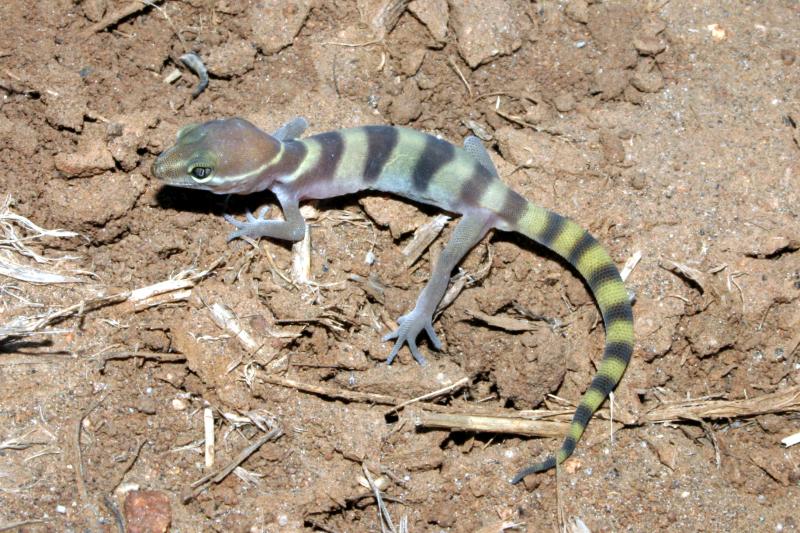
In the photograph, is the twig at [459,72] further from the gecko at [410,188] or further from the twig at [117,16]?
the twig at [117,16]

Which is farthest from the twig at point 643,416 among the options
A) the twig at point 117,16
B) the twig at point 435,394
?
the twig at point 117,16

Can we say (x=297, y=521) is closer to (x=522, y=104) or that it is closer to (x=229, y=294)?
(x=229, y=294)

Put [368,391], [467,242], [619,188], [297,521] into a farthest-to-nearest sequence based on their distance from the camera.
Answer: [619,188] → [467,242] → [368,391] → [297,521]

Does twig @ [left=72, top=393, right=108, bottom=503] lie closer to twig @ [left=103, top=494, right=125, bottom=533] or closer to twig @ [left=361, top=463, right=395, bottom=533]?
twig @ [left=103, top=494, right=125, bottom=533]

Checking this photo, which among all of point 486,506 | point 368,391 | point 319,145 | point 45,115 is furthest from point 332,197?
point 486,506

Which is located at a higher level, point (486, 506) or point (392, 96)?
point (392, 96)

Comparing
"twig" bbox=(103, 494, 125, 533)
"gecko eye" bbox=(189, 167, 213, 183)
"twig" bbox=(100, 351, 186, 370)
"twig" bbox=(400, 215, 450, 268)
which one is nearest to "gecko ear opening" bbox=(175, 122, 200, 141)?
"gecko eye" bbox=(189, 167, 213, 183)

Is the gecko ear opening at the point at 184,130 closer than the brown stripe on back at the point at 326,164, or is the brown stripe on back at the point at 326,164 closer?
the gecko ear opening at the point at 184,130
